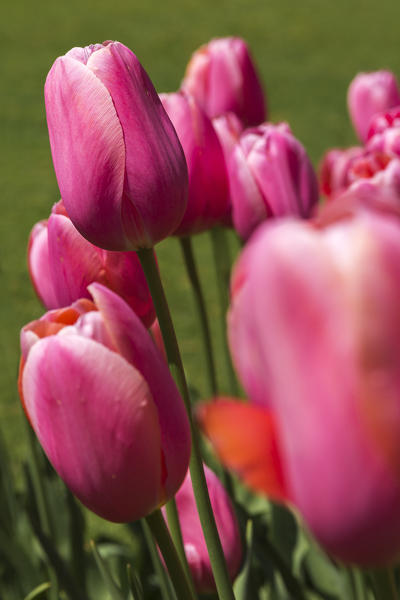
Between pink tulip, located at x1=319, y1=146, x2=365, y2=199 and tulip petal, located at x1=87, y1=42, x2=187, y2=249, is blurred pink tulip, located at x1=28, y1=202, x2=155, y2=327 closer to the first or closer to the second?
tulip petal, located at x1=87, y1=42, x2=187, y2=249

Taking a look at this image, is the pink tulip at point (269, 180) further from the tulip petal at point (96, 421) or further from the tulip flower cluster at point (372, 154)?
the tulip petal at point (96, 421)

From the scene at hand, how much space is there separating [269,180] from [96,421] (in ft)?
1.30

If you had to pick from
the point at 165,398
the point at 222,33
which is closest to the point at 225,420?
the point at 165,398

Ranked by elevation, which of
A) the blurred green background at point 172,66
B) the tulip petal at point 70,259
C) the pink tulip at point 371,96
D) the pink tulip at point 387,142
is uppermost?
the tulip petal at point 70,259

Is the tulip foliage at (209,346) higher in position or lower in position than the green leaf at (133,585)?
higher

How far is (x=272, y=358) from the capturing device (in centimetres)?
26

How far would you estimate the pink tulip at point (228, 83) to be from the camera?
1.03 meters

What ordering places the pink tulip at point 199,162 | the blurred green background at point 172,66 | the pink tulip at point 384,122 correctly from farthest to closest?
the blurred green background at point 172,66
the pink tulip at point 384,122
the pink tulip at point 199,162

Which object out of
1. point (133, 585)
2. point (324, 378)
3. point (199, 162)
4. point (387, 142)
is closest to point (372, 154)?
point (387, 142)

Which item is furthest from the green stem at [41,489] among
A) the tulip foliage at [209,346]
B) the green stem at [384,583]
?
the green stem at [384,583]

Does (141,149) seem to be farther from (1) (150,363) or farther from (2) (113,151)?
(1) (150,363)

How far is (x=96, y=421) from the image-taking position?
1.34 feet

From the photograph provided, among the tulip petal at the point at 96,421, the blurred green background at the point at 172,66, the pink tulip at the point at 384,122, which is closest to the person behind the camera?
the tulip petal at the point at 96,421

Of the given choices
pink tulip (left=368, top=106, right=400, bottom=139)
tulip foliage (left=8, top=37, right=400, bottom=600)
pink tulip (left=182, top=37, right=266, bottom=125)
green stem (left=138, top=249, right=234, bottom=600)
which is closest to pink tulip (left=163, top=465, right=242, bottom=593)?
tulip foliage (left=8, top=37, right=400, bottom=600)
